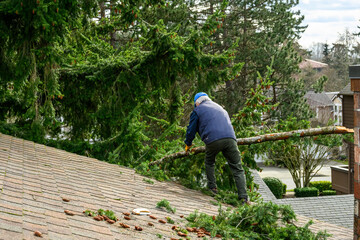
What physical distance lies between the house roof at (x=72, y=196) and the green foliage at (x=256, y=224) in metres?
0.25

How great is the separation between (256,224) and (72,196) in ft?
5.98

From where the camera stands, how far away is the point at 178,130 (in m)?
9.23

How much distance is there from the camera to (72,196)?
3.92m

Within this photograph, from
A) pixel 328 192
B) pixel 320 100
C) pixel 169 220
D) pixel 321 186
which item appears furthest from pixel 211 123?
pixel 320 100

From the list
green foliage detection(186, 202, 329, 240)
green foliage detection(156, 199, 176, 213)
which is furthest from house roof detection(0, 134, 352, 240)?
green foliage detection(186, 202, 329, 240)

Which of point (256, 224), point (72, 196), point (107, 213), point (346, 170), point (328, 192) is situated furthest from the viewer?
point (328, 192)

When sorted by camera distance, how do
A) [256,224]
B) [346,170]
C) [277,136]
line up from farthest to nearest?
[346,170] → [277,136] → [256,224]

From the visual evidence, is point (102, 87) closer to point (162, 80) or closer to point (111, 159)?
point (162, 80)

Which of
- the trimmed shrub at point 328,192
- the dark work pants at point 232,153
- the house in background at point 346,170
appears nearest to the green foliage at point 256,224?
the dark work pants at point 232,153

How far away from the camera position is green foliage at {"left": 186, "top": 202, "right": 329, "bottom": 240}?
413cm

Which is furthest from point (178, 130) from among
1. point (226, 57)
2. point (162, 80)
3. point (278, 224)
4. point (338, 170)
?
point (338, 170)

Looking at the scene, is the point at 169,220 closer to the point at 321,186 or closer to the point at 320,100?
the point at 321,186

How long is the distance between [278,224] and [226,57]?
4.90m

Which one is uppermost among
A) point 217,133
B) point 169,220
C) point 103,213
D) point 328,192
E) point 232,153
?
point 217,133
